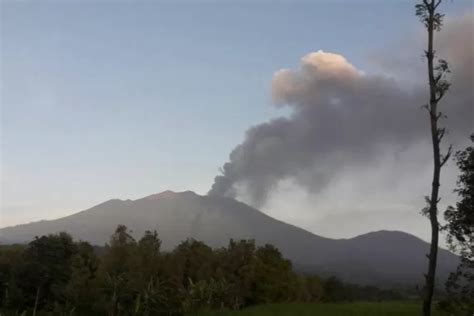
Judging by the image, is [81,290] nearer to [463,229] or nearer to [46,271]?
[46,271]

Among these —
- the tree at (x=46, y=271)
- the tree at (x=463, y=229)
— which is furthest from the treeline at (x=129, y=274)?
the tree at (x=463, y=229)

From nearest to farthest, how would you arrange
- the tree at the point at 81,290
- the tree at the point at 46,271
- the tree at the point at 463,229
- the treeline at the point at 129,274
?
the tree at the point at 463,229 < the tree at the point at 81,290 < the treeline at the point at 129,274 < the tree at the point at 46,271

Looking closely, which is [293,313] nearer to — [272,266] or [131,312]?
[131,312]

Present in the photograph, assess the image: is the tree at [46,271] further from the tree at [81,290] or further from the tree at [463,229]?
the tree at [463,229]

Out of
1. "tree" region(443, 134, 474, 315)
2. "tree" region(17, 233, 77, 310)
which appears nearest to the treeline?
"tree" region(17, 233, 77, 310)

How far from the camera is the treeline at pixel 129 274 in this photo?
49531 millimetres

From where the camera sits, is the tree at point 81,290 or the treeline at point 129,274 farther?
the treeline at point 129,274

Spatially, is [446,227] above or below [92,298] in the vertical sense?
above

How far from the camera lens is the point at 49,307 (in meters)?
52.0

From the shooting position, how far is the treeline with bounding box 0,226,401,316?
4953 centimetres

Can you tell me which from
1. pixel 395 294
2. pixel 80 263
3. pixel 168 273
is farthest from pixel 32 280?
pixel 395 294

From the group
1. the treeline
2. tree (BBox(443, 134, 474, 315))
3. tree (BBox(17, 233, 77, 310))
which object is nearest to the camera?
tree (BBox(443, 134, 474, 315))

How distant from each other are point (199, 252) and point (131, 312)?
1511cm

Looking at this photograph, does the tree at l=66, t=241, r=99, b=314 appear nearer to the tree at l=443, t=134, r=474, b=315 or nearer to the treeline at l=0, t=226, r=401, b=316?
the treeline at l=0, t=226, r=401, b=316
